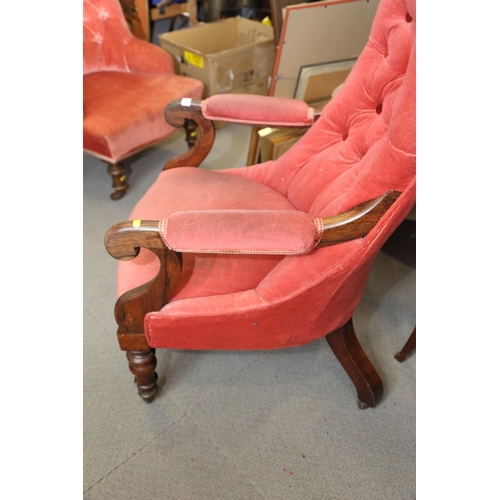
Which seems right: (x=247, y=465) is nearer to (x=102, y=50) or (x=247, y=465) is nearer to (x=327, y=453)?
(x=327, y=453)

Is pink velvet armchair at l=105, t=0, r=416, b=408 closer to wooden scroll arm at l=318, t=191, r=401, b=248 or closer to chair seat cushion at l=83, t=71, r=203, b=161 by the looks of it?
wooden scroll arm at l=318, t=191, r=401, b=248

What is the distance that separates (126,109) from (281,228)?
4.53ft

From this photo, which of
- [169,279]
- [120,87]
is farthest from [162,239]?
[120,87]

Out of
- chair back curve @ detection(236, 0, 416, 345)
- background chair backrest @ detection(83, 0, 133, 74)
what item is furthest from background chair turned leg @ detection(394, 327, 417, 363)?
background chair backrest @ detection(83, 0, 133, 74)

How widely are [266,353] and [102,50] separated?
1.69m

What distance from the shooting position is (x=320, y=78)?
205cm

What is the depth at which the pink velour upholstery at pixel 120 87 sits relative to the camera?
6.57 ft

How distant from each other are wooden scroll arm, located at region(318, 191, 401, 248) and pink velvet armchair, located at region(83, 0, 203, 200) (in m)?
1.30

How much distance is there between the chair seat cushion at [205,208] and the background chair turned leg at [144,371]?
7.1 inches

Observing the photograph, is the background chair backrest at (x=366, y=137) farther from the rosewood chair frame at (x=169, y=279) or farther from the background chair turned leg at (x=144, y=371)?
the background chair turned leg at (x=144, y=371)

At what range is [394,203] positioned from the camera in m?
0.91

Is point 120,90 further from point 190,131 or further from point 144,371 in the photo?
point 144,371
